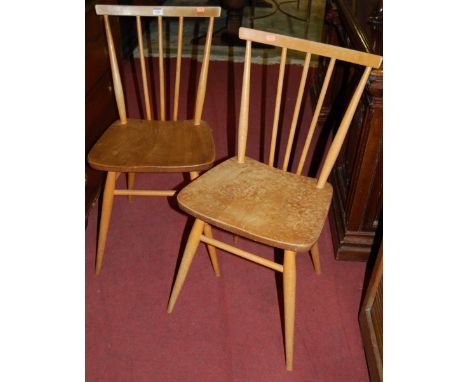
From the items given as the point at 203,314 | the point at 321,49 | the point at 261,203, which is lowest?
the point at 203,314

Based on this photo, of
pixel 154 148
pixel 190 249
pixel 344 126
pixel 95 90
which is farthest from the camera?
pixel 95 90

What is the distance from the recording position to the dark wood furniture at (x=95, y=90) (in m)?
1.71

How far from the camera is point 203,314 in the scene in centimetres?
154

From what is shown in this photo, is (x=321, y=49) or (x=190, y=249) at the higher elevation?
(x=321, y=49)

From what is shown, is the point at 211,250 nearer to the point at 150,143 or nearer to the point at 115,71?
the point at 150,143

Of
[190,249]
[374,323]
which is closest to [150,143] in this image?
[190,249]

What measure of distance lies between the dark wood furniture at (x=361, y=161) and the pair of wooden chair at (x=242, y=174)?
0.18 meters

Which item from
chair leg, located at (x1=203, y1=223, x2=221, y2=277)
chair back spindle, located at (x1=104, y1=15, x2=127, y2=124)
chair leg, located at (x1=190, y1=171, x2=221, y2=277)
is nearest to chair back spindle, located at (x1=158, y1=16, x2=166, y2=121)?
chair back spindle, located at (x1=104, y1=15, x2=127, y2=124)

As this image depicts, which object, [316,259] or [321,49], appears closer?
A: [321,49]

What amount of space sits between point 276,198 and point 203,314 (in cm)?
53

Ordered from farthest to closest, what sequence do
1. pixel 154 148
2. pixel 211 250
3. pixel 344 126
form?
1. pixel 211 250
2. pixel 154 148
3. pixel 344 126

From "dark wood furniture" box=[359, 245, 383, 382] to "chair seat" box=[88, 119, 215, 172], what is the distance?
63 centimetres

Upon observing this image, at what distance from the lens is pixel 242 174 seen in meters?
1.40

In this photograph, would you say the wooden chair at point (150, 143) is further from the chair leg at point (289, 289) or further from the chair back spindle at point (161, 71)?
the chair leg at point (289, 289)
